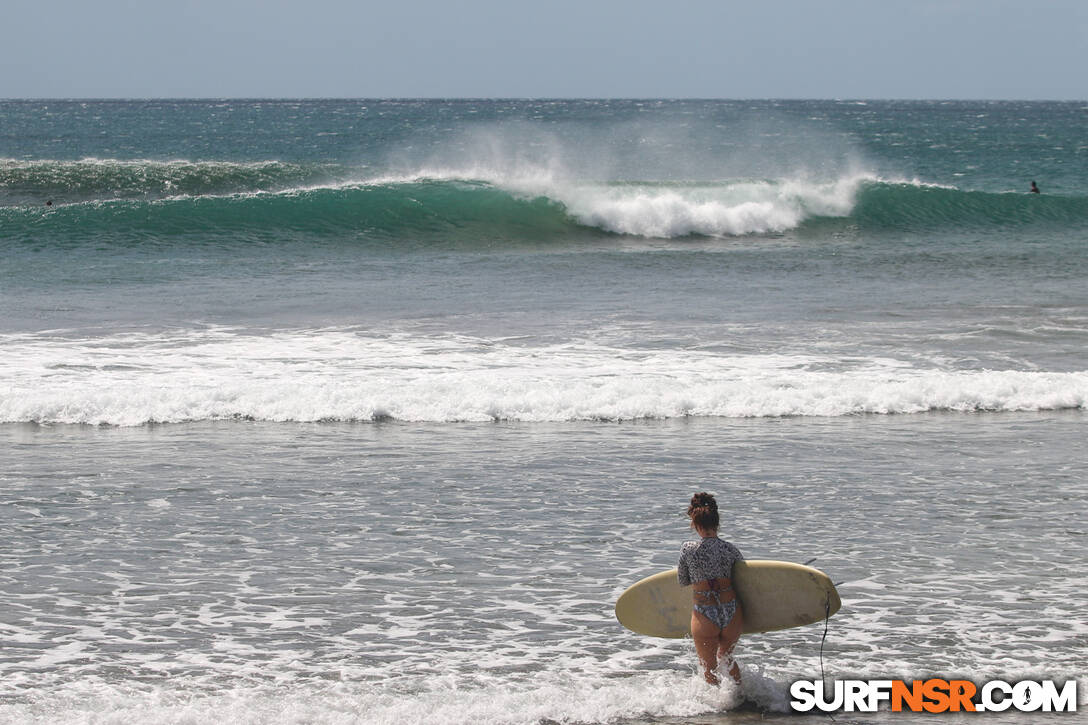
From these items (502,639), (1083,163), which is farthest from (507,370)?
(1083,163)

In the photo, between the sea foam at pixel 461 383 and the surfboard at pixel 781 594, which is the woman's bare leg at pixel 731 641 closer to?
the surfboard at pixel 781 594

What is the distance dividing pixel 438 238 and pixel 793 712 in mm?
22600

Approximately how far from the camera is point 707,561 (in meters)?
5.81

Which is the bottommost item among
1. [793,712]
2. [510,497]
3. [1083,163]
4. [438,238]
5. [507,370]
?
[793,712]

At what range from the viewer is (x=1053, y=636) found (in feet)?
21.2

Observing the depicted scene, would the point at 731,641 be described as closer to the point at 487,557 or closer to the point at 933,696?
the point at 933,696

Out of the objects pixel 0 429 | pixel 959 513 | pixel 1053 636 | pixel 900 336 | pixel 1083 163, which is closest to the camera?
pixel 1053 636

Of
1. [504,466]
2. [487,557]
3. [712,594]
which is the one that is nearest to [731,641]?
[712,594]

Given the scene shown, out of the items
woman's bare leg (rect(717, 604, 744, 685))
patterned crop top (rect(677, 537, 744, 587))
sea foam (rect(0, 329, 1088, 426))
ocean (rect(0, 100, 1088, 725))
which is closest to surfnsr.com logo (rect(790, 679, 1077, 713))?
ocean (rect(0, 100, 1088, 725))

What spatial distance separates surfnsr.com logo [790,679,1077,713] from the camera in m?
5.75

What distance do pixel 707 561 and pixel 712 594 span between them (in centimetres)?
16

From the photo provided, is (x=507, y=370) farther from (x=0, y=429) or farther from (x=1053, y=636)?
(x=1053, y=636)

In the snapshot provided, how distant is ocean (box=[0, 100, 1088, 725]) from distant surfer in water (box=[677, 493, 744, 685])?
16cm

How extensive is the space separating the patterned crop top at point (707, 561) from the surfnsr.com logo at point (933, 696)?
67 centimetres
